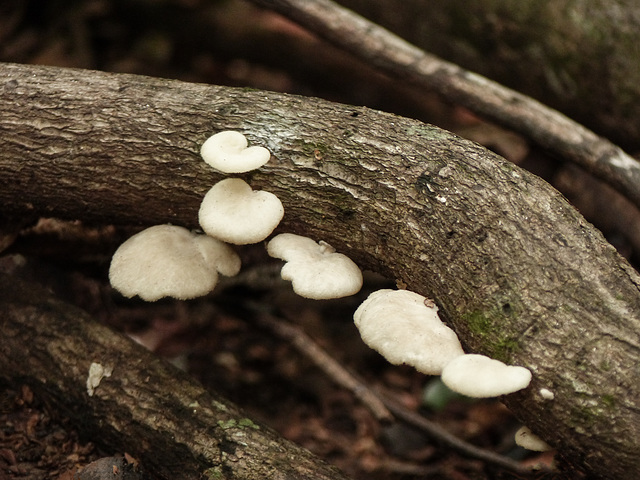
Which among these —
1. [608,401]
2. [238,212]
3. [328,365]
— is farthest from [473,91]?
[608,401]

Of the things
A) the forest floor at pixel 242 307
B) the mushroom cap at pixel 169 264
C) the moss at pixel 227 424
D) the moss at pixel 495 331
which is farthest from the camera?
the forest floor at pixel 242 307

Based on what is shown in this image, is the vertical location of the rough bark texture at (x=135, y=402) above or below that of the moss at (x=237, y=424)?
below

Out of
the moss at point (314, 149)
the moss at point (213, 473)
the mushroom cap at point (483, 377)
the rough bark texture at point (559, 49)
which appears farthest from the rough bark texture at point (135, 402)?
the rough bark texture at point (559, 49)

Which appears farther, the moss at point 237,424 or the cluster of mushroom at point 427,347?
the moss at point 237,424

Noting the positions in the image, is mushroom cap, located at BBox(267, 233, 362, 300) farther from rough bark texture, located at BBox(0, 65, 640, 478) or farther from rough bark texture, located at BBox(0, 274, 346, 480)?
rough bark texture, located at BBox(0, 274, 346, 480)

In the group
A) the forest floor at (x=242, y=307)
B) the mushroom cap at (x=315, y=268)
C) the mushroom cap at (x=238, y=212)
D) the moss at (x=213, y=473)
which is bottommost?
the forest floor at (x=242, y=307)

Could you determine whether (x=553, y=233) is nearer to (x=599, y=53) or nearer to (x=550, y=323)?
(x=550, y=323)

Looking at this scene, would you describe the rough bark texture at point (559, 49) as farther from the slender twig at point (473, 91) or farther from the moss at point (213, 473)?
the moss at point (213, 473)
